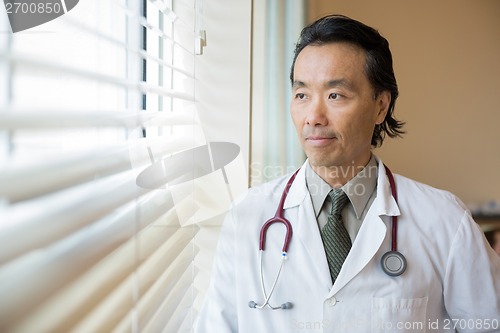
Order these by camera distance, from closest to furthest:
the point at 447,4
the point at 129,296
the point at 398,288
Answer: the point at 129,296
the point at 398,288
the point at 447,4

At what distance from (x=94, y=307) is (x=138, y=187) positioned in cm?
26

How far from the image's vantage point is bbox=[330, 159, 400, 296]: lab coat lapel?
119 centimetres

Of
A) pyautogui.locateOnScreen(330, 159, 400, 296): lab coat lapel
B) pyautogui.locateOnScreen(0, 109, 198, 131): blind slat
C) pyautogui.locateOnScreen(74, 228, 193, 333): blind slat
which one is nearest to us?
pyautogui.locateOnScreen(0, 109, 198, 131): blind slat

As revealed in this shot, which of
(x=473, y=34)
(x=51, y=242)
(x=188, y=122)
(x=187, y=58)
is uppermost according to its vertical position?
(x=473, y=34)

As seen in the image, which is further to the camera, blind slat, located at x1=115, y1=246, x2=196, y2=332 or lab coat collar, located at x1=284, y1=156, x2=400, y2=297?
lab coat collar, located at x1=284, y1=156, x2=400, y2=297

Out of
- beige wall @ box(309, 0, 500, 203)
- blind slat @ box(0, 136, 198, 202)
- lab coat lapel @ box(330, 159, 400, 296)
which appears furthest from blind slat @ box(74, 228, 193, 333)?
beige wall @ box(309, 0, 500, 203)

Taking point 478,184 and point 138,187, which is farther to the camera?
point 478,184

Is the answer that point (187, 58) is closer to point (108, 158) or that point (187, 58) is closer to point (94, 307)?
point (108, 158)

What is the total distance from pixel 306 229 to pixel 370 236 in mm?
139

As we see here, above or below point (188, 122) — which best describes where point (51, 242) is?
below

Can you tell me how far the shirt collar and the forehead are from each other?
22 cm

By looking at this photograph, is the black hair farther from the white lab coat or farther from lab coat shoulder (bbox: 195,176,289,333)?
lab coat shoulder (bbox: 195,176,289,333)

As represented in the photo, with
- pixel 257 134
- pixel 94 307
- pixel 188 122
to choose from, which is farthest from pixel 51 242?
pixel 257 134

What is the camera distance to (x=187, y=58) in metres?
1.33
